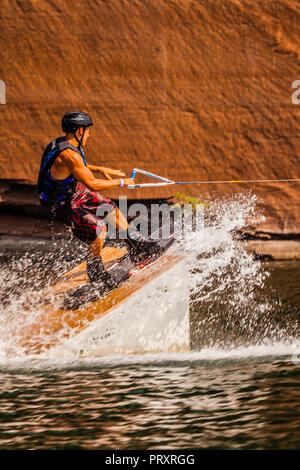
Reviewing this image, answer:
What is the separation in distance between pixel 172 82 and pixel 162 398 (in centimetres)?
719

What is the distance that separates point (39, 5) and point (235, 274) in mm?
5527

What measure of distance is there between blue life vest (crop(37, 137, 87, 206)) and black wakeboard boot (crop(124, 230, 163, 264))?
0.79 metres

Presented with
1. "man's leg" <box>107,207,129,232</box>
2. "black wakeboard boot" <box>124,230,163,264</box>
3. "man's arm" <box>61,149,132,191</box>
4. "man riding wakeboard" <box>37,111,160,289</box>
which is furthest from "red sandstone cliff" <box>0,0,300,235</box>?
"man's arm" <box>61,149,132,191</box>

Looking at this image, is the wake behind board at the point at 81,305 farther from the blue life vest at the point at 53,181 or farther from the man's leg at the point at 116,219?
the blue life vest at the point at 53,181

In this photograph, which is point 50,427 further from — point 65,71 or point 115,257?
point 65,71

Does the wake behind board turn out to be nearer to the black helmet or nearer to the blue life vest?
the blue life vest

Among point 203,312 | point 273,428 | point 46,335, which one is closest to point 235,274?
point 203,312

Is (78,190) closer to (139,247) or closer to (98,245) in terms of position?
(98,245)

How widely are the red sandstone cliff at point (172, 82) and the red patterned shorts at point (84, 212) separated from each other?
17.5 feet

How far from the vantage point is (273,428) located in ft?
14.0

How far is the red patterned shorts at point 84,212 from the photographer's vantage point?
5746mm

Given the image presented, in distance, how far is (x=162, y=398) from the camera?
16.1 ft
